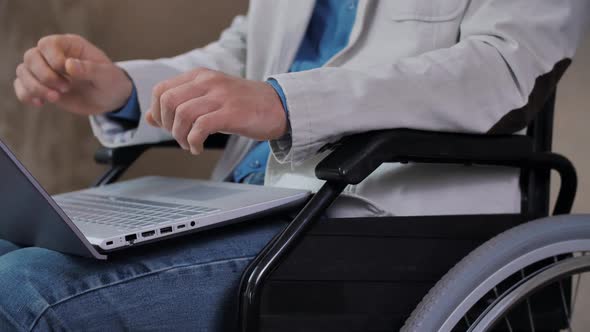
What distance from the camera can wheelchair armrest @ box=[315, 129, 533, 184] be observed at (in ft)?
2.48

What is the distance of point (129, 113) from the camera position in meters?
1.14

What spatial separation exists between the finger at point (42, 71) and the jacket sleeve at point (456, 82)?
1.25 feet

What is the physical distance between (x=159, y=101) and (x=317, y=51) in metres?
0.44

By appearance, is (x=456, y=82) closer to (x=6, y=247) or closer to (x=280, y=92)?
(x=280, y=92)

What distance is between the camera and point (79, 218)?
2.78 ft

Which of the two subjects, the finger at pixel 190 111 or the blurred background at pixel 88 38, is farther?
the blurred background at pixel 88 38

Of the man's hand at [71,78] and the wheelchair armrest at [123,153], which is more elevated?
the man's hand at [71,78]

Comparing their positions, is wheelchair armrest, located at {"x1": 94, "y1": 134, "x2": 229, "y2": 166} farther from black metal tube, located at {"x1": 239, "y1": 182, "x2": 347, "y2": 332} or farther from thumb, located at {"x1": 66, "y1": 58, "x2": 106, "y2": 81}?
black metal tube, located at {"x1": 239, "y1": 182, "x2": 347, "y2": 332}

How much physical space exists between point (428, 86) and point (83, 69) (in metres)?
0.47

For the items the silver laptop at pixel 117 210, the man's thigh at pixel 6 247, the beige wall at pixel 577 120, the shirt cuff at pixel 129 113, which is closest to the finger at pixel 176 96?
the silver laptop at pixel 117 210

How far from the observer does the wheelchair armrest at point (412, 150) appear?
0.76m

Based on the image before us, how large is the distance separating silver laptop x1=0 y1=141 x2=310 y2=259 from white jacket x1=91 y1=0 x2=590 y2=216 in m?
0.07

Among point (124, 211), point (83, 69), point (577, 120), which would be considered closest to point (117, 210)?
point (124, 211)

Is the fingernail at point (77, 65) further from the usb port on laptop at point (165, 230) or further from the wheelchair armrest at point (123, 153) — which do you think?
the usb port on laptop at point (165, 230)
